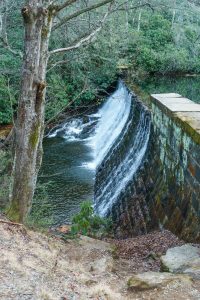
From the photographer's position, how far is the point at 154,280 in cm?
390

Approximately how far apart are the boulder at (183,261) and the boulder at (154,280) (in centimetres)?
18

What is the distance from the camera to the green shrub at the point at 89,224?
279 inches

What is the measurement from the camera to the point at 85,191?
10.9m

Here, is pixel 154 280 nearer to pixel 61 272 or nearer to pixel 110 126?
pixel 61 272

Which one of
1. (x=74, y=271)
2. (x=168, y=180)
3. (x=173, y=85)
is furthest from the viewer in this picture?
(x=173, y=85)

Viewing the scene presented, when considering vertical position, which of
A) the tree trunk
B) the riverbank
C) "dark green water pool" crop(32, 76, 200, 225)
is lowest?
"dark green water pool" crop(32, 76, 200, 225)

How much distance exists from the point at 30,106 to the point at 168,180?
118 inches

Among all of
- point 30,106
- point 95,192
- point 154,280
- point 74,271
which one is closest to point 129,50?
point 95,192

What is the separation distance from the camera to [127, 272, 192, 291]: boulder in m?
3.82

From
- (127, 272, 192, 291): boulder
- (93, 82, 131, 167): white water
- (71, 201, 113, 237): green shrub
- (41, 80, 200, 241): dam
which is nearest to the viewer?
(127, 272, 192, 291): boulder

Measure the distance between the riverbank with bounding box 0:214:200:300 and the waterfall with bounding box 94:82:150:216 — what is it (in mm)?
2988

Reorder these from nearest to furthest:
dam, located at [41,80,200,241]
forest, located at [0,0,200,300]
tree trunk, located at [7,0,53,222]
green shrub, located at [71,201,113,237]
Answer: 1. forest, located at [0,0,200,300]
2. tree trunk, located at [7,0,53,222]
3. dam, located at [41,80,200,241]
4. green shrub, located at [71,201,113,237]

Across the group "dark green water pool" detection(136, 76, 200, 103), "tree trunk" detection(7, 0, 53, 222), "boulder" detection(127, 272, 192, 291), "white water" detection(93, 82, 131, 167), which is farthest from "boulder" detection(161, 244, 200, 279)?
"dark green water pool" detection(136, 76, 200, 103)

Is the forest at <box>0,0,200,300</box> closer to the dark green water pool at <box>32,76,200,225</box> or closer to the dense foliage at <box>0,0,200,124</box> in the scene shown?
the dark green water pool at <box>32,76,200,225</box>
